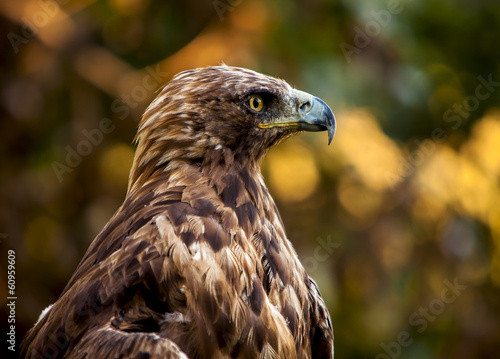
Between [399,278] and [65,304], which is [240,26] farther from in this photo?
[65,304]

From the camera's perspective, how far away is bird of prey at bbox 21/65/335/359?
3299mm

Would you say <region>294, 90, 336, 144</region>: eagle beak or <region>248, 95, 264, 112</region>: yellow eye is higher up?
<region>248, 95, 264, 112</region>: yellow eye

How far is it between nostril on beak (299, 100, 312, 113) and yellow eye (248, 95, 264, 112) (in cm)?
21

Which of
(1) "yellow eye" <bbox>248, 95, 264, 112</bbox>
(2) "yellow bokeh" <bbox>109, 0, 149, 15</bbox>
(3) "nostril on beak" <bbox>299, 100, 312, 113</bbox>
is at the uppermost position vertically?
(2) "yellow bokeh" <bbox>109, 0, 149, 15</bbox>

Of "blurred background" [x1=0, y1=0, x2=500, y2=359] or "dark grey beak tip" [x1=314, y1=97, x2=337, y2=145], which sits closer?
"dark grey beak tip" [x1=314, y1=97, x2=337, y2=145]

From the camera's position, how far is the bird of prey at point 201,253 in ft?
10.8

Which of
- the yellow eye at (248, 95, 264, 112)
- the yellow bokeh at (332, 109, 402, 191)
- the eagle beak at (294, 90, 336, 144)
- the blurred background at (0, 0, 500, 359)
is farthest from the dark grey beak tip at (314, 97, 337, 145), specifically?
the yellow bokeh at (332, 109, 402, 191)

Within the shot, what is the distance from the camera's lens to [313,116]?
156 inches

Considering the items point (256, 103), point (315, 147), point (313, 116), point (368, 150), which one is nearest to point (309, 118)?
point (313, 116)

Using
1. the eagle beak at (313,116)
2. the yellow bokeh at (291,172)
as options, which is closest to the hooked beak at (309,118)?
the eagle beak at (313,116)

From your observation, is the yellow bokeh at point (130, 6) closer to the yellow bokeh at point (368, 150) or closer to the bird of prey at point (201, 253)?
the yellow bokeh at point (368, 150)

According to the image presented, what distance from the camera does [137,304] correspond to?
132 inches

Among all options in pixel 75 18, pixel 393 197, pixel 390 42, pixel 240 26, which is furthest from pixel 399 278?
pixel 75 18

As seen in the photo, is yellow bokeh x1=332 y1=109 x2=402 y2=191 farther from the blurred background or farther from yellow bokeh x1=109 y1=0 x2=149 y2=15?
yellow bokeh x1=109 y1=0 x2=149 y2=15
